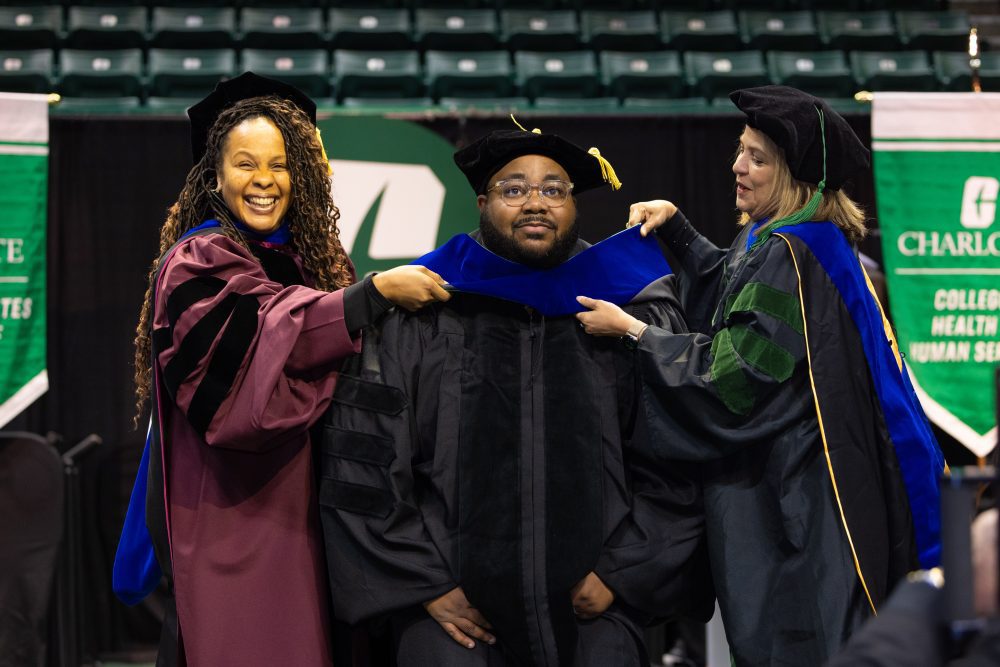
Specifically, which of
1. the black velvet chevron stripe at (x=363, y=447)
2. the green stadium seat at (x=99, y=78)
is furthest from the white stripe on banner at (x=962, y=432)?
the green stadium seat at (x=99, y=78)

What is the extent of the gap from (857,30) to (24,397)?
21.2 feet

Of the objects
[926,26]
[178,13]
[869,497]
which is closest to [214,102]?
[869,497]

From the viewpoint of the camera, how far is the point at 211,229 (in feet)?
9.21

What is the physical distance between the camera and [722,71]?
743 centimetres

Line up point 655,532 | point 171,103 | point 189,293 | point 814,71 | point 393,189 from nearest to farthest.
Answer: point 189,293, point 655,532, point 393,189, point 171,103, point 814,71

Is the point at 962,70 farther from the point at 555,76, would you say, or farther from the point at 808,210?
the point at 808,210

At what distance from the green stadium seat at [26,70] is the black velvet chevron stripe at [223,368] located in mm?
4869

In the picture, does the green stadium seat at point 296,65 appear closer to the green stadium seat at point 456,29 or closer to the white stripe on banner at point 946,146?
the green stadium seat at point 456,29

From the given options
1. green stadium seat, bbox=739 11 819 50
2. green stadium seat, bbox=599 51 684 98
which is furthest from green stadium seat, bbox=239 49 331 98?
green stadium seat, bbox=739 11 819 50

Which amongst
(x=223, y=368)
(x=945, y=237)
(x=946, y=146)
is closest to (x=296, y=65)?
(x=946, y=146)

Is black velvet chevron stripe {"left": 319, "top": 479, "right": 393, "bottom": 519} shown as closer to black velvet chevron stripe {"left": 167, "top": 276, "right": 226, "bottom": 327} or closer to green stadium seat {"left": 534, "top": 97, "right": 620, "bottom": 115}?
black velvet chevron stripe {"left": 167, "top": 276, "right": 226, "bottom": 327}

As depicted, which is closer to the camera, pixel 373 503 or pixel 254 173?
pixel 373 503

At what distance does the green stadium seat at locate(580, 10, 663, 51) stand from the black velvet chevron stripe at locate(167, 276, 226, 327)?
6.01 metres

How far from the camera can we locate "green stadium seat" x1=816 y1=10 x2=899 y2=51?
8.36 m
